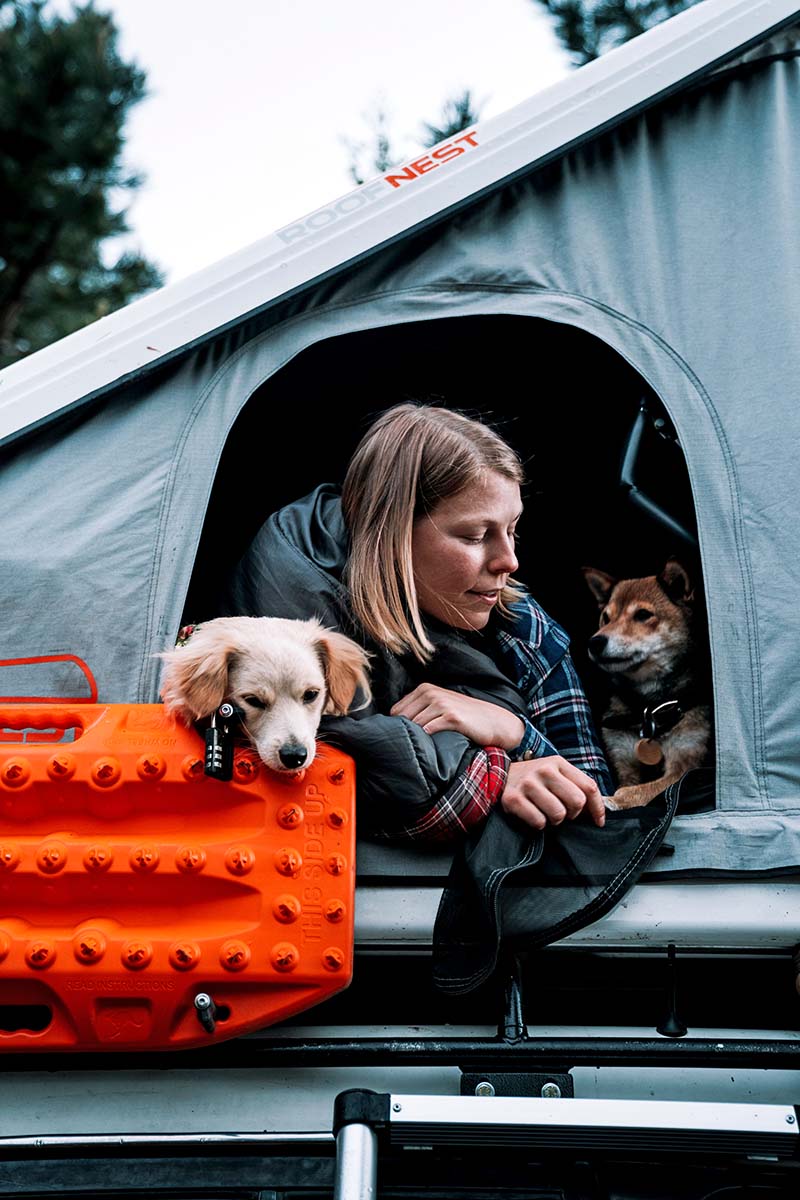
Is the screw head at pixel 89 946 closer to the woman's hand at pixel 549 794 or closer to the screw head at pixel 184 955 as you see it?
the screw head at pixel 184 955

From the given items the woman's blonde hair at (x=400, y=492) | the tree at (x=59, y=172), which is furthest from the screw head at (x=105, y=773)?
the tree at (x=59, y=172)

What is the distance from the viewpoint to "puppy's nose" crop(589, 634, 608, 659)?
2.97 meters

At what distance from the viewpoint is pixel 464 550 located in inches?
97.0

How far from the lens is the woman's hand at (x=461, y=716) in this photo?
2.18 metres

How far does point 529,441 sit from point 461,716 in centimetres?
152

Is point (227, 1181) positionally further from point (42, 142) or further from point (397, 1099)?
point (42, 142)

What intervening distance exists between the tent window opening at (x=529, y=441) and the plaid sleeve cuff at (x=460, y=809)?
3.06 feet

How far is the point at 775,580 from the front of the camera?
2.13m

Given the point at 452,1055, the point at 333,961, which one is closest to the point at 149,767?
the point at 333,961

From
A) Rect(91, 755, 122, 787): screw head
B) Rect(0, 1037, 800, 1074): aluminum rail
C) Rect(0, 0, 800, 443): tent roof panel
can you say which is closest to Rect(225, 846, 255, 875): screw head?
Rect(91, 755, 122, 787): screw head

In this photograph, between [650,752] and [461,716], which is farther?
[650,752]

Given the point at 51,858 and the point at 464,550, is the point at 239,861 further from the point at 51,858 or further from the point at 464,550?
the point at 464,550

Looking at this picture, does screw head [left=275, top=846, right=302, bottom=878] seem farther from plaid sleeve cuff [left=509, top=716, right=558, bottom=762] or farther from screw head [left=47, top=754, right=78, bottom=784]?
plaid sleeve cuff [left=509, top=716, right=558, bottom=762]

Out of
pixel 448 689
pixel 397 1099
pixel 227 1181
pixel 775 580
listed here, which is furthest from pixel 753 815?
pixel 227 1181
